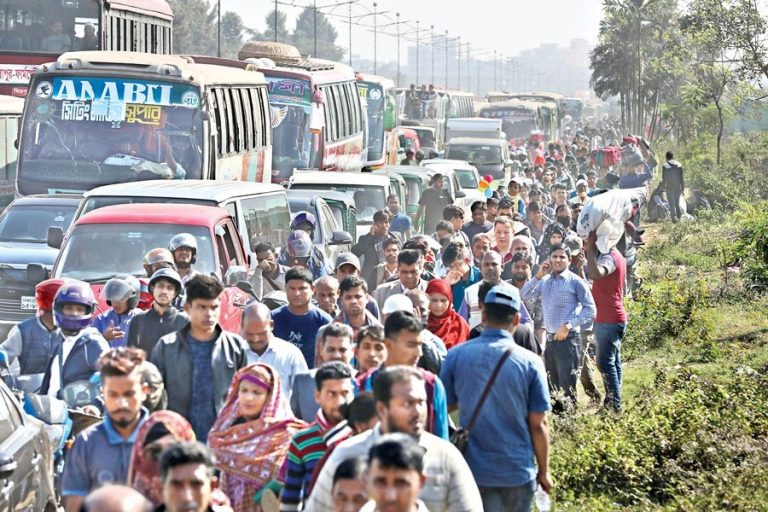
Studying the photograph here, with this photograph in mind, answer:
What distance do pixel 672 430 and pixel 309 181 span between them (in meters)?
10.8

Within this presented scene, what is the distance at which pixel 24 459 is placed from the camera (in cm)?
744

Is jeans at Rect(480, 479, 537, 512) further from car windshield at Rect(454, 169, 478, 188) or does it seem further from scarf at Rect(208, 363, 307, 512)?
car windshield at Rect(454, 169, 478, 188)

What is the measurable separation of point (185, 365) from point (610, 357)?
5.38 m

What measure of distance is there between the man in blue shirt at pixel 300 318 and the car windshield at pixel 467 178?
23.0m

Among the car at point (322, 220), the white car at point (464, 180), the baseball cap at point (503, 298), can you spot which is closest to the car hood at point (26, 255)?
the car at point (322, 220)

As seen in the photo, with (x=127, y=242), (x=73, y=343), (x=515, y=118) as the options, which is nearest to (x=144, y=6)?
(x=127, y=242)

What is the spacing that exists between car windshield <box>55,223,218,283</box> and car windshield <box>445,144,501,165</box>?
1043 inches

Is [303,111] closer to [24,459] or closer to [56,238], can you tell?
[56,238]

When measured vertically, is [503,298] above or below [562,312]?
above

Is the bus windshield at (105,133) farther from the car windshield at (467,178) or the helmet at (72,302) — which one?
the car windshield at (467,178)

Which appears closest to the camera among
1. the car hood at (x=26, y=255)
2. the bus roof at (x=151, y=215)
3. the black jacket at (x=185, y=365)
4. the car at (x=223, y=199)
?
the black jacket at (x=185, y=365)

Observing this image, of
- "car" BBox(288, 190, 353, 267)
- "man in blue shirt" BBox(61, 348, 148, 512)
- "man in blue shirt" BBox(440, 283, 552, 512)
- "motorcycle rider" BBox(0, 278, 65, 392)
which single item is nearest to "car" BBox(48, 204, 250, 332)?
"motorcycle rider" BBox(0, 278, 65, 392)

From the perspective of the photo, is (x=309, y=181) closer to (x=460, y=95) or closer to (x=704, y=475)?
(x=704, y=475)

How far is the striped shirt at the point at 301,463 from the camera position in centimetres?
635
